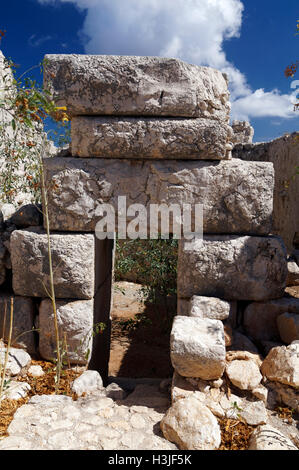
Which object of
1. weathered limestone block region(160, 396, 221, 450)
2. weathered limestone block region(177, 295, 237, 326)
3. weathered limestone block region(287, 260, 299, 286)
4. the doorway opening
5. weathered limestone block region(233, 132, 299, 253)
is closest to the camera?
weathered limestone block region(160, 396, 221, 450)

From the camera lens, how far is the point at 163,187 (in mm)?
2863

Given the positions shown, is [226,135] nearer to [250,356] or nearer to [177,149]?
[177,149]

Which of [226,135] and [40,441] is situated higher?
[226,135]

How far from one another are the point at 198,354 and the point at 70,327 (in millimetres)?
1221

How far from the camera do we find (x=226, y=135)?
9.24 ft

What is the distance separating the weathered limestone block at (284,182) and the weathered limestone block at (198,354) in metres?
3.94

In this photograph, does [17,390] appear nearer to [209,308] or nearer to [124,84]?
[209,308]

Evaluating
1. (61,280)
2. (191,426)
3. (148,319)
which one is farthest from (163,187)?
(148,319)

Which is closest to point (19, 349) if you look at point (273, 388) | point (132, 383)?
point (132, 383)

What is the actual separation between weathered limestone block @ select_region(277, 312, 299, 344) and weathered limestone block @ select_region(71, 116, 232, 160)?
4.61 ft

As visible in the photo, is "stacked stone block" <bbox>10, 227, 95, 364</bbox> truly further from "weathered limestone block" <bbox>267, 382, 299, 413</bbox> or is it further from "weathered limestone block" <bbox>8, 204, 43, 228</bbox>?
"weathered limestone block" <bbox>267, 382, 299, 413</bbox>

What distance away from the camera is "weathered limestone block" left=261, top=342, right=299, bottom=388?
7.15 ft

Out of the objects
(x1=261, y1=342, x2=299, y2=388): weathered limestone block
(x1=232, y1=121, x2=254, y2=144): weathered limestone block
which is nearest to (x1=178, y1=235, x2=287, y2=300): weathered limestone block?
(x1=261, y1=342, x2=299, y2=388): weathered limestone block

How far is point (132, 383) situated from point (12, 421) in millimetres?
1547
